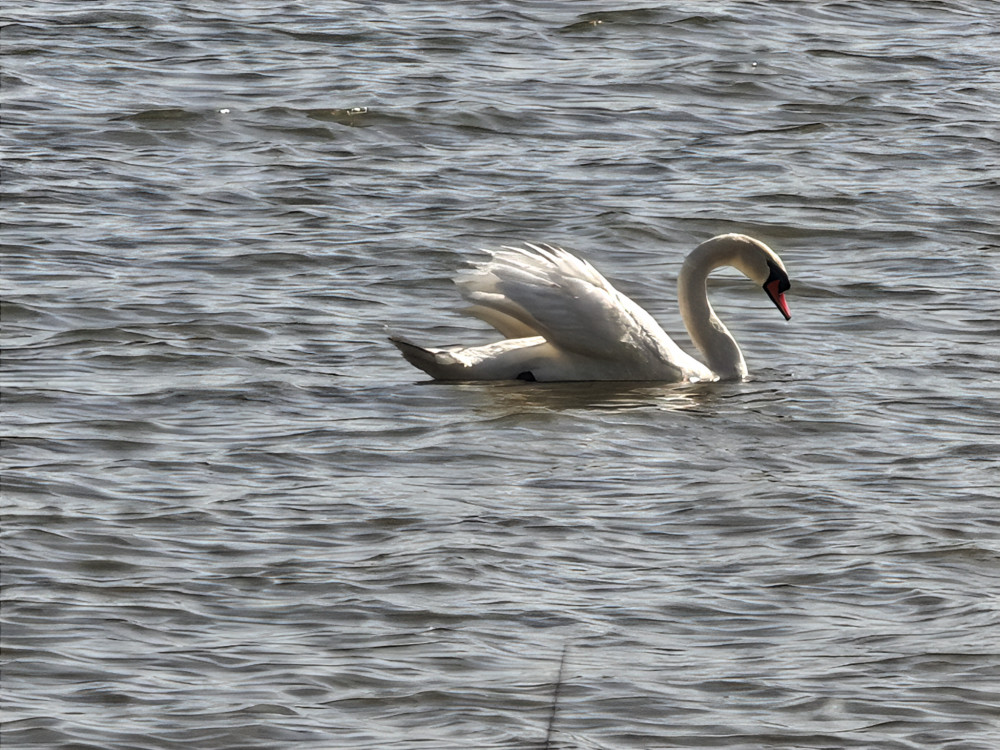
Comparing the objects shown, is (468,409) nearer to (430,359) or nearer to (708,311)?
(430,359)

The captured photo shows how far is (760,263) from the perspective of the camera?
10867 mm

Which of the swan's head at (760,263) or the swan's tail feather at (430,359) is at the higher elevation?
the swan's head at (760,263)

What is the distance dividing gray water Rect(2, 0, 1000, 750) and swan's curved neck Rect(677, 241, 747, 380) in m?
0.20

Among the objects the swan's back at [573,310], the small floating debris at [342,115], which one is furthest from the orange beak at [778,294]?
the small floating debris at [342,115]

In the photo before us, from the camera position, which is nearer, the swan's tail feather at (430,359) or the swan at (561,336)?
the swan's tail feather at (430,359)

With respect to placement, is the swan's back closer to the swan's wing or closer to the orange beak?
the swan's wing

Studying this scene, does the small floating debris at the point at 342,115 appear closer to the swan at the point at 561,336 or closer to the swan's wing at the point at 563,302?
the swan at the point at 561,336

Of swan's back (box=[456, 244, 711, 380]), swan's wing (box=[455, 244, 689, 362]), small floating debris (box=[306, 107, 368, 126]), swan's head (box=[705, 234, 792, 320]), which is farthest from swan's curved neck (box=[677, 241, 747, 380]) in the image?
small floating debris (box=[306, 107, 368, 126])

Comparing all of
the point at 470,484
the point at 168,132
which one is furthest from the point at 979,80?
the point at 470,484

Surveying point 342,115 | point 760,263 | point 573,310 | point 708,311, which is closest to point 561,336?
point 573,310

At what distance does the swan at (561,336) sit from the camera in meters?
9.86

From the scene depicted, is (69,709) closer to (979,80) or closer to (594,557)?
(594,557)

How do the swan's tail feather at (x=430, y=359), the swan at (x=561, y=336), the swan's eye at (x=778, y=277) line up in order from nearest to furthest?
1. the swan's tail feather at (x=430, y=359)
2. the swan at (x=561, y=336)
3. the swan's eye at (x=778, y=277)

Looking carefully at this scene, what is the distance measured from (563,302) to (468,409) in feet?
2.32
